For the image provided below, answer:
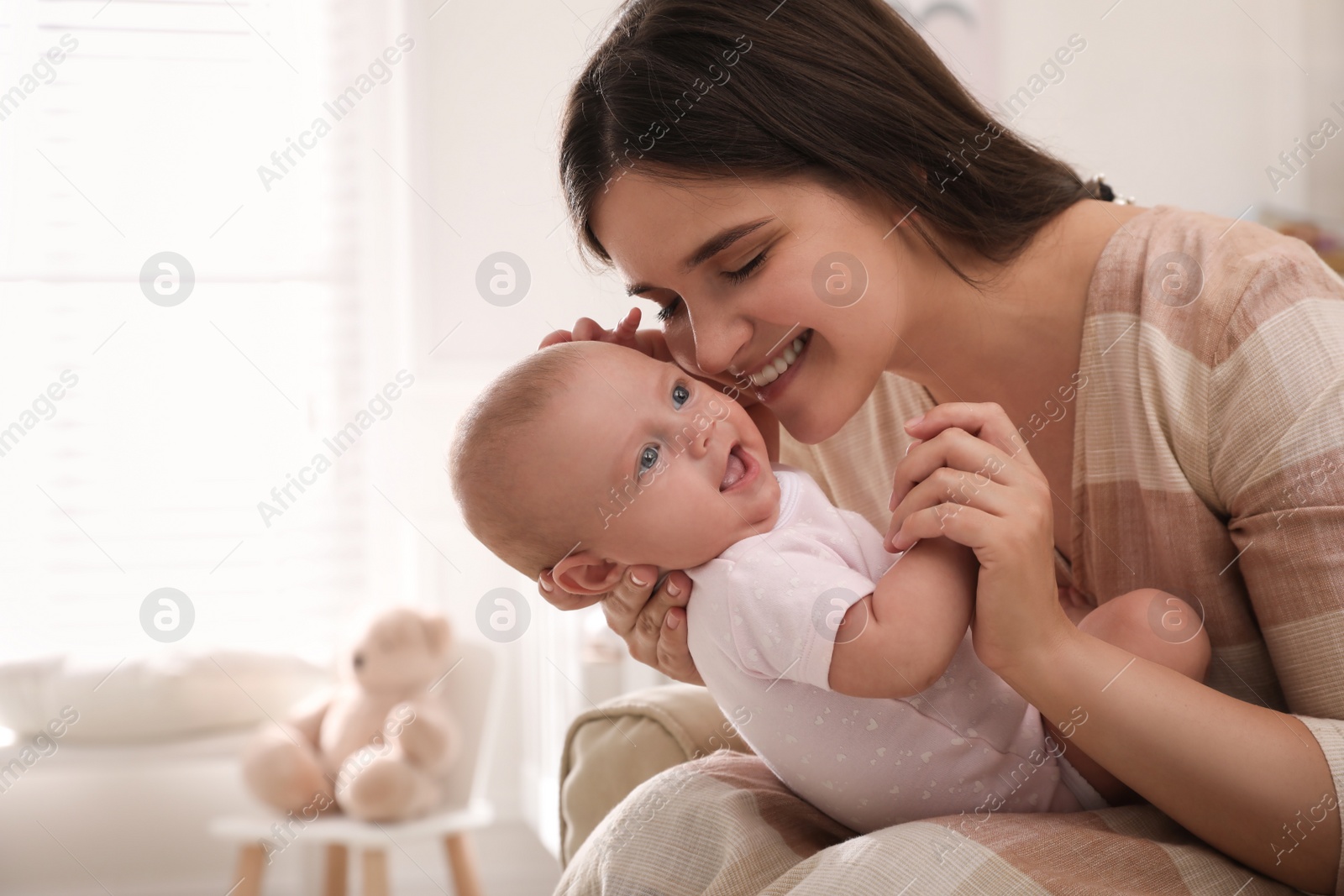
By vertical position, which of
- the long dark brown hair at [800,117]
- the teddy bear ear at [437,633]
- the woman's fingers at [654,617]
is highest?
the long dark brown hair at [800,117]

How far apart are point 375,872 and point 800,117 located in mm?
2153

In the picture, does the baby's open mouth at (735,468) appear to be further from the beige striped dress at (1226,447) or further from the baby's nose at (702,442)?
the beige striped dress at (1226,447)

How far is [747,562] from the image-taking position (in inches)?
36.4

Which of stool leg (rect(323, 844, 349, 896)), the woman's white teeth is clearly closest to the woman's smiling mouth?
the woman's white teeth

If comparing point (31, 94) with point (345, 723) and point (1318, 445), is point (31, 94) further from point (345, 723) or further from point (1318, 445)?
point (1318, 445)

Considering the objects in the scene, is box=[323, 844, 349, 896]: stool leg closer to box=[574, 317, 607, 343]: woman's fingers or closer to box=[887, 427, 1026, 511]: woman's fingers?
box=[574, 317, 607, 343]: woman's fingers

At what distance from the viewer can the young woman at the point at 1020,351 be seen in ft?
2.90

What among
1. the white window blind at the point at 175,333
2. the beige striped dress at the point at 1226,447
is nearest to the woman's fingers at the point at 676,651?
the beige striped dress at the point at 1226,447

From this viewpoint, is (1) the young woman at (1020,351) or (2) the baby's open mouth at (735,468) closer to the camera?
(1) the young woman at (1020,351)

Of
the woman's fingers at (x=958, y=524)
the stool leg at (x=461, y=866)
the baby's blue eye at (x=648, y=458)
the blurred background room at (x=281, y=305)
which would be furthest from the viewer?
the blurred background room at (x=281, y=305)

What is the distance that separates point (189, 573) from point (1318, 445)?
2.75m

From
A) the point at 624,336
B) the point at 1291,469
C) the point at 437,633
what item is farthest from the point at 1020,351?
the point at 437,633

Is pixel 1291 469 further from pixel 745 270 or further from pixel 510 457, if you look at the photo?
pixel 510 457

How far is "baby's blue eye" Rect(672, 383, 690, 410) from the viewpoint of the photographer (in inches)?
38.9
